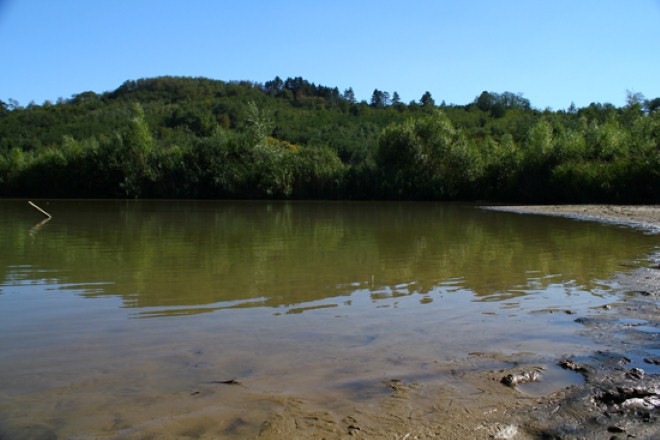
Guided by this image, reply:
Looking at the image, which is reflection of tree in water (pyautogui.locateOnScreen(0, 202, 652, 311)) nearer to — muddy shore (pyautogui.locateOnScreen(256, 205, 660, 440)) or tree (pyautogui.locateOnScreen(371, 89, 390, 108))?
muddy shore (pyautogui.locateOnScreen(256, 205, 660, 440))

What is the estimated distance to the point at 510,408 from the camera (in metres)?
3.52

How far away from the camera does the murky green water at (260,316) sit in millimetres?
4002

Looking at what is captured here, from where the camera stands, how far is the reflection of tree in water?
779cm

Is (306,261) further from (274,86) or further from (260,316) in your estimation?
(274,86)

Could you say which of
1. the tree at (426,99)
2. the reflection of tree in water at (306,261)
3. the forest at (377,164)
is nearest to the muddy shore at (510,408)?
the reflection of tree in water at (306,261)

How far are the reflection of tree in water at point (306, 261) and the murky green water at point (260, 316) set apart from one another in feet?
0.19

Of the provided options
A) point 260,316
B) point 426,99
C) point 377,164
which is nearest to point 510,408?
point 260,316

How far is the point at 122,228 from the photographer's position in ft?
61.7

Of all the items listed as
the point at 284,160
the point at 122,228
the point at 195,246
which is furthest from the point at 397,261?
the point at 284,160

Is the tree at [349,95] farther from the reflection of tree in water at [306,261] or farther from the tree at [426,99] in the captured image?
the reflection of tree in water at [306,261]

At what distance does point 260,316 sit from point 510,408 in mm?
3328

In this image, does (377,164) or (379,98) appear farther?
(379,98)

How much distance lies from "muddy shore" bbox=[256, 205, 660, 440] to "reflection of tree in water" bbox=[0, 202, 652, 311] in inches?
116

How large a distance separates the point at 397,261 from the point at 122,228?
11815 millimetres
